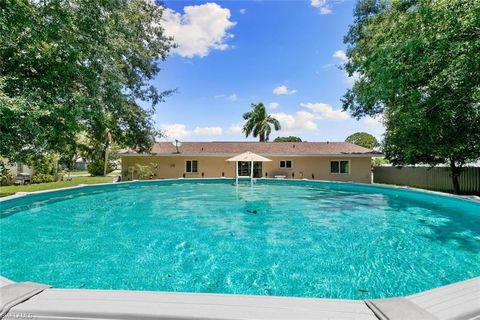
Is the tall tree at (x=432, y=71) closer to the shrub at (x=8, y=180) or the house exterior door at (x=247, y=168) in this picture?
the house exterior door at (x=247, y=168)

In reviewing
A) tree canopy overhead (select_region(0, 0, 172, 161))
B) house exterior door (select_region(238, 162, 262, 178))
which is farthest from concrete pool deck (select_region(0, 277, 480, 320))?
house exterior door (select_region(238, 162, 262, 178))

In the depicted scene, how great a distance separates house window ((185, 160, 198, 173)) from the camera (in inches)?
1008

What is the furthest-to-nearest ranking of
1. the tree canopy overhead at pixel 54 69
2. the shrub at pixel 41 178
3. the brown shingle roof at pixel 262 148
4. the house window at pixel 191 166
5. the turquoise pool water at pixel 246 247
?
1. the house window at pixel 191 166
2. the brown shingle roof at pixel 262 148
3. the shrub at pixel 41 178
4. the tree canopy overhead at pixel 54 69
5. the turquoise pool water at pixel 246 247

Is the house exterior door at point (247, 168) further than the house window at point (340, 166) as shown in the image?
Yes

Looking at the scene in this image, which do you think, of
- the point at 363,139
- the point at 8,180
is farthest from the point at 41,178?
the point at 363,139

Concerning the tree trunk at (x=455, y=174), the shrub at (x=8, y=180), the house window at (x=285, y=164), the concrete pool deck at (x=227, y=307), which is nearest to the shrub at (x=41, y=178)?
the shrub at (x=8, y=180)

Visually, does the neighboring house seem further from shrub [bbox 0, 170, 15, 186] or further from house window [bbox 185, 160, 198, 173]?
shrub [bbox 0, 170, 15, 186]

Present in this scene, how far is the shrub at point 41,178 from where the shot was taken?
68.3 feet

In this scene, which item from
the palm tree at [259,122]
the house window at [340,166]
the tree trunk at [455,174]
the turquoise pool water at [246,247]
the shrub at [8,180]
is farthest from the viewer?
the palm tree at [259,122]

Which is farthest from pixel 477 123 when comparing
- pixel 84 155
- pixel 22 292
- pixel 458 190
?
pixel 84 155

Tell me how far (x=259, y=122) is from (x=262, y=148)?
13.5 m

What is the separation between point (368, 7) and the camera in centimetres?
1936

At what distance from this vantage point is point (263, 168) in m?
26.3

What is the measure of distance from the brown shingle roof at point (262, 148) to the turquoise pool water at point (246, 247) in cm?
1231
